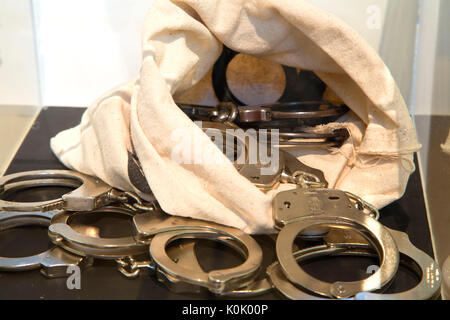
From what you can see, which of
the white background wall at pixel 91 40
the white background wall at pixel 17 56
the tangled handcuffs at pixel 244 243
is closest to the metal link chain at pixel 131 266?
the tangled handcuffs at pixel 244 243

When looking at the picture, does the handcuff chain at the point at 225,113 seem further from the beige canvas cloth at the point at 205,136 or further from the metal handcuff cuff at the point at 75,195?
the metal handcuff cuff at the point at 75,195

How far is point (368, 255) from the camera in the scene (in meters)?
0.62

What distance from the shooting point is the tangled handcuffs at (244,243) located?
0.53 m

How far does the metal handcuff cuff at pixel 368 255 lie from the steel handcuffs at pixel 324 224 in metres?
0.01

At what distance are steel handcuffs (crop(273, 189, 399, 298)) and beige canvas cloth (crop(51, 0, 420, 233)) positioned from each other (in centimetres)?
3

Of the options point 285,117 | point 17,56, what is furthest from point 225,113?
point 17,56

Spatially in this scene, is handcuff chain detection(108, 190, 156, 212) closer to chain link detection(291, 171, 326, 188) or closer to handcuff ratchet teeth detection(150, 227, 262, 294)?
handcuff ratchet teeth detection(150, 227, 262, 294)

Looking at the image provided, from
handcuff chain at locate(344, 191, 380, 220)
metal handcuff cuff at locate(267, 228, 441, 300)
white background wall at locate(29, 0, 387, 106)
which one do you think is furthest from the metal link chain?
white background wall at locate(29, 0, 387, 106)

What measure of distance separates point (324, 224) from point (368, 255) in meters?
0.07

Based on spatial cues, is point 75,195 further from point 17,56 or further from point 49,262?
point 17,56

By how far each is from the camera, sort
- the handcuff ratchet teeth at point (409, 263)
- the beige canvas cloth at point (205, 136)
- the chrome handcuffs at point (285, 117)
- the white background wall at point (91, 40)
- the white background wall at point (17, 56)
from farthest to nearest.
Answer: the white background wall at point (91, 40)
the white background wall at point (17, 56)
the chrome handcuffs at point (285, 117)
the beige canvas cloth at point (205, 136)
the handcuff ratchet teeth at point (409, 263)

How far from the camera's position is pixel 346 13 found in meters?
0.97

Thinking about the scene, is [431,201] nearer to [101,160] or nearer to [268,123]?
[268,123]
